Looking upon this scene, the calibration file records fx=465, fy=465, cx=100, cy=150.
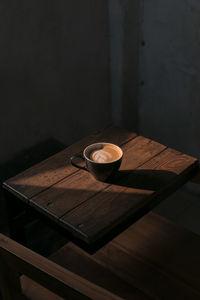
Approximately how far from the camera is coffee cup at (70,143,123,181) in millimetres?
1518

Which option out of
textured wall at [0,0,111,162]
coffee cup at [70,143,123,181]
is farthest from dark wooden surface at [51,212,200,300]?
textured wall at [0,0,111,162]

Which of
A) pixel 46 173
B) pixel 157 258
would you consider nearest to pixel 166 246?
pixel 157 258

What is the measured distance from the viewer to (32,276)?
127 centimetres

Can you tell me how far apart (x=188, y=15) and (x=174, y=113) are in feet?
1.77

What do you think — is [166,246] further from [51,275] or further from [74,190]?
[51,275]

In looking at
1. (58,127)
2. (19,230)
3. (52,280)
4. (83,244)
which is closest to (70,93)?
(58,127)

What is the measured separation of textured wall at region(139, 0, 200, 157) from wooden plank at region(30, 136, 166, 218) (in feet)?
2.60

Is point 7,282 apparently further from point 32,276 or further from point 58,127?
point 58,127

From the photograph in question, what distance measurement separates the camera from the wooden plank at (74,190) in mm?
1474

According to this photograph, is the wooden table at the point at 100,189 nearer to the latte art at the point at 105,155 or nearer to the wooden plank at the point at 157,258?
the latte art at the point at 105,155

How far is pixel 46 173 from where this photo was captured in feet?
5.37

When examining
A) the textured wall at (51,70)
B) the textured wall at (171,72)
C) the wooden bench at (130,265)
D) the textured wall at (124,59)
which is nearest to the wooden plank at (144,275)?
the wooden bench at (130,265)

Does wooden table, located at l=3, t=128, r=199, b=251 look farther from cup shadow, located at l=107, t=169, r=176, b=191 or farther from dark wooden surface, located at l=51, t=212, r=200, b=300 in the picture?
dark wooden surface, located at l=51, t=212, r=200, b=300

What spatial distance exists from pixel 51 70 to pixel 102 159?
37.1 inches
